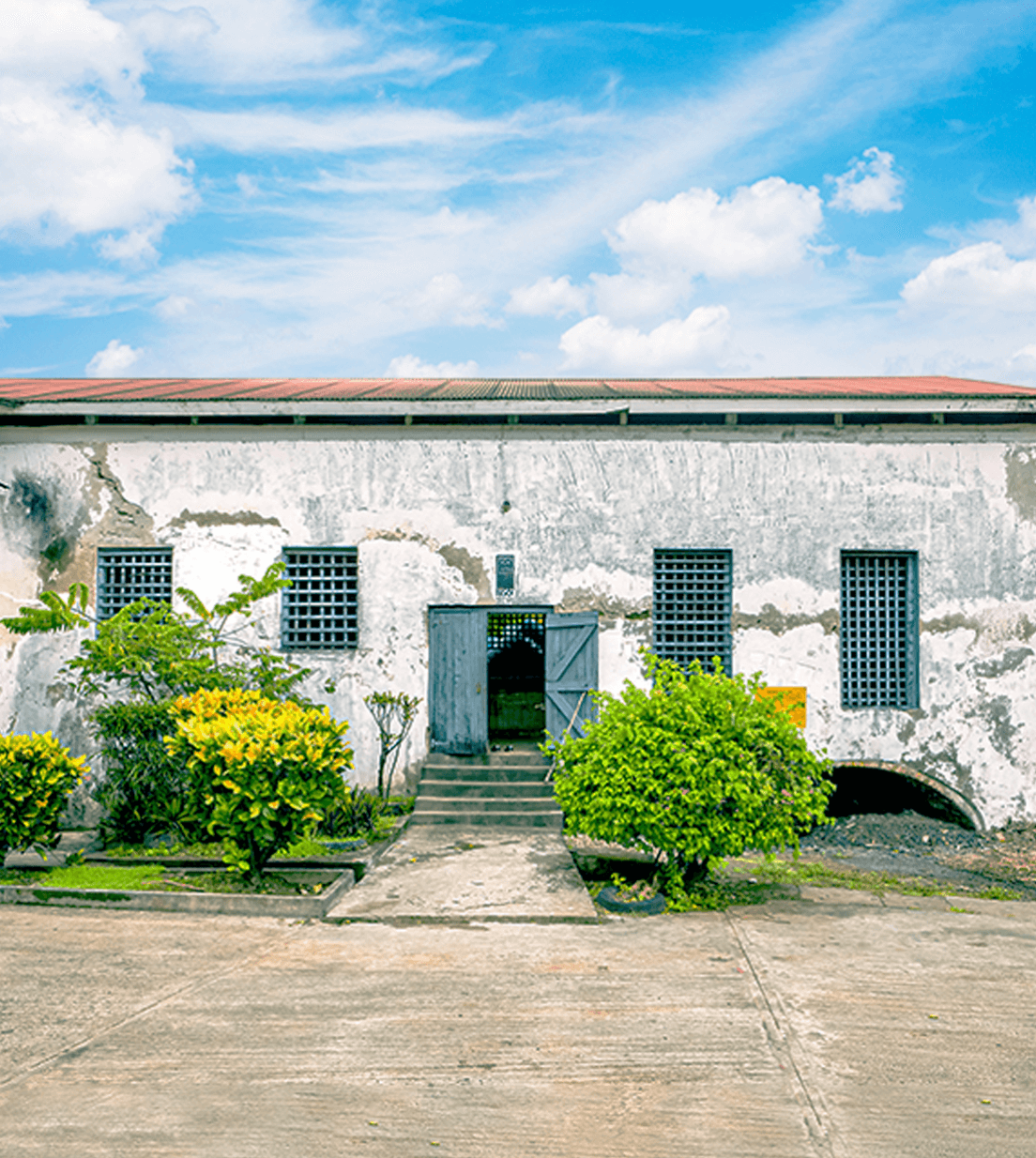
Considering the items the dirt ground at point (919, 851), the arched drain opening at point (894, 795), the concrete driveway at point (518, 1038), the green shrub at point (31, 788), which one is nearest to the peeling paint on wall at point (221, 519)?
the green shrub at point (31, 788)

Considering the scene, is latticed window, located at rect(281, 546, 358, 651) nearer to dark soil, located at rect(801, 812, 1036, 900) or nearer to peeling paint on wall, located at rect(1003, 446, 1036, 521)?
A: dark soil, located at rect(801, 812, 1036, 900)

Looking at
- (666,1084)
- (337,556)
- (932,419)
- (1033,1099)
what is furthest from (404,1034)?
(932,419)

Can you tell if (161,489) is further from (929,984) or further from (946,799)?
(946,799)

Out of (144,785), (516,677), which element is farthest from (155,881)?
(516,677)

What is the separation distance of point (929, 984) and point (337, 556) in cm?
783

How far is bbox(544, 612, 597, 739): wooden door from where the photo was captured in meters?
10.5

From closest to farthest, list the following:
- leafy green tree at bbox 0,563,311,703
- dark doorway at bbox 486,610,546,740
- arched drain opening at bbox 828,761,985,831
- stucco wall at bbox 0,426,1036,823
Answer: leafy green tree at bbox 0,563,311,703, arched drain opening at bbox 828,761,985,831, stucco wall at bbox 0,426,1036,823, dark doorway at bbox 486,610,546,740

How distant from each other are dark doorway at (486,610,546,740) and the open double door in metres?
4.35

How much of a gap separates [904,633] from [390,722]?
6.48 metres

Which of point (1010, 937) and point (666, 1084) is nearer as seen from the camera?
point (666, 1084)

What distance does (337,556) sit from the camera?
1091 cm

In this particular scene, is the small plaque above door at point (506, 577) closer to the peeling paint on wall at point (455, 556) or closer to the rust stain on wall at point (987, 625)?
the peeling paint on wall at point (455, 556)

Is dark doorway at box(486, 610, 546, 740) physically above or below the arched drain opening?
above

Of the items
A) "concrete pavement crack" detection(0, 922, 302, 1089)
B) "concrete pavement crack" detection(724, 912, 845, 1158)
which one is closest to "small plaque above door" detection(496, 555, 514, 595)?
"concrete pavement crack" detection(0, 922, 302, 1089)
